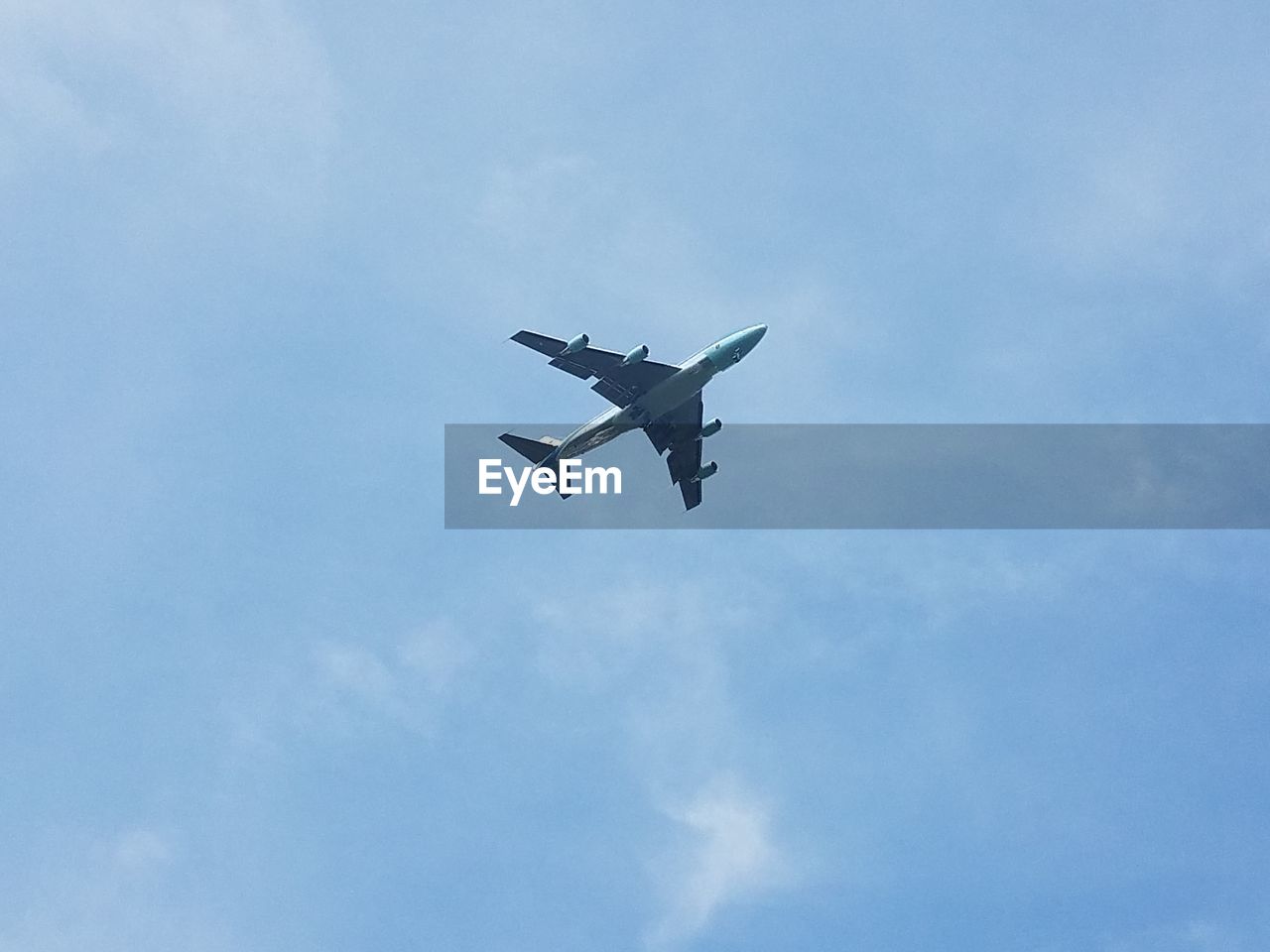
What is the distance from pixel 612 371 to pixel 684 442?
538 inches

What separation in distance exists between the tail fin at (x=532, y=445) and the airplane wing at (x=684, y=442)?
868 centimetres

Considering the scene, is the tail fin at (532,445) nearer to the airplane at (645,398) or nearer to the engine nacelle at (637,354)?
the airplane at (645,398)

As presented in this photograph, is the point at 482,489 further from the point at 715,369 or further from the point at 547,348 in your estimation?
the point at 715,369

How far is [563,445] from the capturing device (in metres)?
108

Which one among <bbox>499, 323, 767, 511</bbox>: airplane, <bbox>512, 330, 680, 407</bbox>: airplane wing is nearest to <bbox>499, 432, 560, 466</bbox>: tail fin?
<bbox>499, 323, 767, 511</bbox>: airplane

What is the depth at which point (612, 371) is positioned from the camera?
10419 centimetres

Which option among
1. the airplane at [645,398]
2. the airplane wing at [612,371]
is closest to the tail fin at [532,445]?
the airplane at [645,398]

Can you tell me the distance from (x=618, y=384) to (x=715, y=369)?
8347 millimetres

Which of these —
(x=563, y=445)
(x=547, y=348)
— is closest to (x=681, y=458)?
(x=563, y=445)

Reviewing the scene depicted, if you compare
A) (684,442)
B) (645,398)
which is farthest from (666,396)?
(684,442)

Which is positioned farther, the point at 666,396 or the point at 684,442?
the point at 684,442

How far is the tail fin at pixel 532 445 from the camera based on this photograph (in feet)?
362

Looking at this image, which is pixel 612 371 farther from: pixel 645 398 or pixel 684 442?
pixel 684 442

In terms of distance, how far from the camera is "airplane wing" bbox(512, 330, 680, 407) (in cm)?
10262
